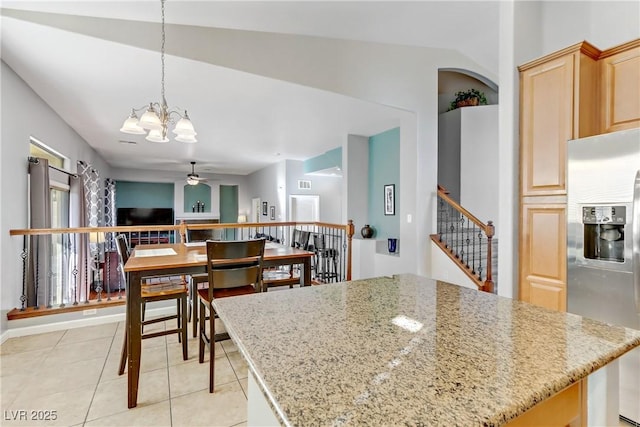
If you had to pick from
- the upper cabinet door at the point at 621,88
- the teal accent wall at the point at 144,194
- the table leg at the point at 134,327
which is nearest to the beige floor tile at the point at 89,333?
the table leg at the point at 134,327

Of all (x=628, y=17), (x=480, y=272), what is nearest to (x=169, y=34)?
(x=628, y=17)

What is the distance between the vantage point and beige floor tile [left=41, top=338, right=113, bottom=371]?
8.55 feet

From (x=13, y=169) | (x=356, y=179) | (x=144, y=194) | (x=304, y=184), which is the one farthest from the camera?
(x=144, y=194)

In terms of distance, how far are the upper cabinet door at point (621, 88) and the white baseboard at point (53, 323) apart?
4.79 m

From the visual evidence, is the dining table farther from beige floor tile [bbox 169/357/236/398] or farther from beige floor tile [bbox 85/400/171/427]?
beige floor tile [bbox 169/357/236/398]

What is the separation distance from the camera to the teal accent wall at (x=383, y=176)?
5385 millimetres

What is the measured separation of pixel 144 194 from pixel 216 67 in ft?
30.2

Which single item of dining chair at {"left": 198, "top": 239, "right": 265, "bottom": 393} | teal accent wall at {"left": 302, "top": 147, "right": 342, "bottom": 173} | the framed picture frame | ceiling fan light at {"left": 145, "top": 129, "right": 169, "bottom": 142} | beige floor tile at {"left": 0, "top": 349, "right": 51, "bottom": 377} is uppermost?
teal accent wall at {"left": 302, "top": 147, "right": 342, "bottom": 173}

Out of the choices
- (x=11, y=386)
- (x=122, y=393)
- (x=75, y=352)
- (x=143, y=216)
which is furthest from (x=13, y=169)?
(x=143, y=216)

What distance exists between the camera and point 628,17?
2.41m

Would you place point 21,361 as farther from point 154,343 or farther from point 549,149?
point 549,149

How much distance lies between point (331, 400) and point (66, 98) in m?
4.90

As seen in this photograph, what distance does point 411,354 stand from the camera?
2.48 feet

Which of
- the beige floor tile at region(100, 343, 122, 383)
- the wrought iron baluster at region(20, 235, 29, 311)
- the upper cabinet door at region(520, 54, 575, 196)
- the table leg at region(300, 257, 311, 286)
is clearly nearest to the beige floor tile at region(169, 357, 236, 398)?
the beige floor tile at region(100, 343, 122, 383)
